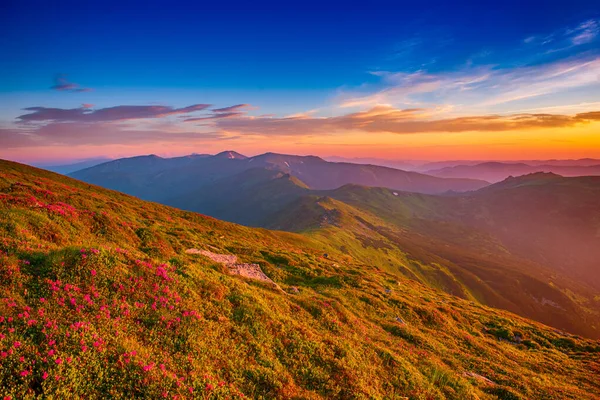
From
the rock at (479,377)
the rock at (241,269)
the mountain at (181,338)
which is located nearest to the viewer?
the mountain at (181,338)

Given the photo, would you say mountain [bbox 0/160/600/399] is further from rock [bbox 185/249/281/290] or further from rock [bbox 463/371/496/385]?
rock [bbox 185/249/281/290]

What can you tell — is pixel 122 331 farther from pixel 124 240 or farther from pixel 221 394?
pixel 124 240

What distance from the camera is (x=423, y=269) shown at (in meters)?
165

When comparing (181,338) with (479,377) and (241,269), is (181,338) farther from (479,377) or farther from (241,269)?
(479,377)

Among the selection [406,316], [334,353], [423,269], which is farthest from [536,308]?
[334,353]

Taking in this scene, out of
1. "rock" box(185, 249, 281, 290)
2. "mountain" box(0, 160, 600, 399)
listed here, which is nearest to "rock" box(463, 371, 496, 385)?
"mountain" box(0, 160, 600, 399)

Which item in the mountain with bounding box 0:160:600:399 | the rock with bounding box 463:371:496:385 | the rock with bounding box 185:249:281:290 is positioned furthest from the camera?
the rock with bounding box 185:249:281:290

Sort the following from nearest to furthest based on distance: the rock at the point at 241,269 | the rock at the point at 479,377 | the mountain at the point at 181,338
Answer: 1. the mountain at the point at 181,338
2. the rock at the point at 479,377
3. the rock at the point at 241,269

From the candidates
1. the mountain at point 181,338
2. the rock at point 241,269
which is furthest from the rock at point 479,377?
the rock at point 241,269

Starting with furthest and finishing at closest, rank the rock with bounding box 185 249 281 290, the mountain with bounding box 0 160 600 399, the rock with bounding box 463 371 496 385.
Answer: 1. the rock with bounding box 185 249 281 290
2. the rock with bounding box 463 371 496 385
3. the mountain with bounding box 0 160 600 399

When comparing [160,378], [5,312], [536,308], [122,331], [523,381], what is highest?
[5,312]

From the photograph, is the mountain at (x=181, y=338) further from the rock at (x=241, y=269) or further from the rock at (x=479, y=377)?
the rock at (x=241, y=269)

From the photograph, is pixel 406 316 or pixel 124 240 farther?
pixel 406 316

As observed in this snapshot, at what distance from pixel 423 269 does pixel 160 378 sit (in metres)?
179
